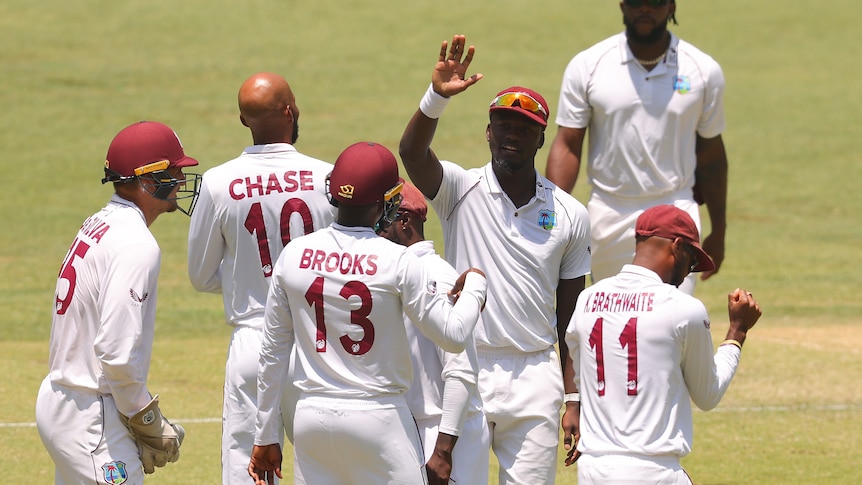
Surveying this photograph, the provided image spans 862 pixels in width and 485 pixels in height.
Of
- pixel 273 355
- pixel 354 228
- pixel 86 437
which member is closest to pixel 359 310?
pixel 354 228

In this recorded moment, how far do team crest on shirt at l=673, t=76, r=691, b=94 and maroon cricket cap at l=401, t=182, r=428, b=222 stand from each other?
2430mm

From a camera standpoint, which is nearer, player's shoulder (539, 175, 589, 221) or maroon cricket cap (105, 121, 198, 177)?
maroon cricket cap (105, 121, 198, 177)

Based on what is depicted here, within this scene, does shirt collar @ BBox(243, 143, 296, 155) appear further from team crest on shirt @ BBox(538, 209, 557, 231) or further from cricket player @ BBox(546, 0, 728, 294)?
cricket player @ BBox(546, 0, 728, 294)

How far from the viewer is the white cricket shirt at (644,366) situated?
18.1ft

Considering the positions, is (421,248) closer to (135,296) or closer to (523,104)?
(523,104)

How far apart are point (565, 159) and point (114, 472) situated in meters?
3.58

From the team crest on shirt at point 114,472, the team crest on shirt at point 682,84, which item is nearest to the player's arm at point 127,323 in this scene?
the team crest on shirt at point 114,472

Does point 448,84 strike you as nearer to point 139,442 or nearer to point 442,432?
point 442,432

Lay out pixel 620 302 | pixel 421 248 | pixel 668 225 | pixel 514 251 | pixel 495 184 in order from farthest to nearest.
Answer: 1. pixel 495 184
2. pixel 514 251
3. pixel 421 248
4. pixel 668 225
5. pixel 620 302

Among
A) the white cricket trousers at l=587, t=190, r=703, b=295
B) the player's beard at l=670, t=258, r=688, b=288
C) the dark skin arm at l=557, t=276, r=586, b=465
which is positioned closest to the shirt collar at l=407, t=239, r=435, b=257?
the dark skin arm at l=557, t=276, r=586, b=465

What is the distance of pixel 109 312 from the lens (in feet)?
18.9

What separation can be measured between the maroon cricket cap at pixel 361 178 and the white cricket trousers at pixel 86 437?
139 centimetres

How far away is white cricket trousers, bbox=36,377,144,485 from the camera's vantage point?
19.4ft

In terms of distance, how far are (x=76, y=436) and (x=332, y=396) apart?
1.19 m
